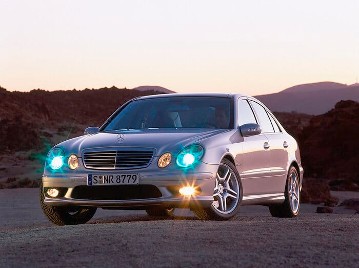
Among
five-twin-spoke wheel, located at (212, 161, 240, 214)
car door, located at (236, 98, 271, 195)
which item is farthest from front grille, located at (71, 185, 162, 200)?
car door, located at (236, 98, 271, 195)

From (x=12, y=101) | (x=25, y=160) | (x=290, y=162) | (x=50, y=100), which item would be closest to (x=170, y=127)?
(x=290, y=162)

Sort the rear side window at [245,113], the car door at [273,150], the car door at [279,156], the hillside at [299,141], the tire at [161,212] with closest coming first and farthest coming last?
the rear side window at [245,113] → the car door at [273,150] → the car door at [279,156] → the tire at [161,212] → the hillside at [299,141]

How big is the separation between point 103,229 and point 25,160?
3523cm

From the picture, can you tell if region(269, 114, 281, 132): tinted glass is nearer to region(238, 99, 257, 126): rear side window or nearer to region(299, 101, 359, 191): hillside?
region(238, 99, 257, 126): rear side window

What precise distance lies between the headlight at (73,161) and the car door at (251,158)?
1.87 metres

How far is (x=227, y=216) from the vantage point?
11.3 metres

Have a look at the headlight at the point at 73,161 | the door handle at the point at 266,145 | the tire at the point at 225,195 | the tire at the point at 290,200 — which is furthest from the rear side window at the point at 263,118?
the headlight at the point at 73,161

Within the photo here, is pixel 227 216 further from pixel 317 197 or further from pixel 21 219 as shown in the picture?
pixel 317 197

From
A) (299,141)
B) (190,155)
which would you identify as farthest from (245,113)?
(299,141)

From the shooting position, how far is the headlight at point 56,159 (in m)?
11.4

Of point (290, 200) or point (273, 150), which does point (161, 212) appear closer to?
point (290, 200)

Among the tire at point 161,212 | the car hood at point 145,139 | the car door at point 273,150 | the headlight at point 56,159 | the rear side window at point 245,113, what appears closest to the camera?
the car hood at point 145,139

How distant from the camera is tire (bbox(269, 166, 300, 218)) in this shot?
13398 mm

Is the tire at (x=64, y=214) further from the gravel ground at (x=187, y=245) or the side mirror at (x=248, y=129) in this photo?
the side mirror at (x=248, y=129)
